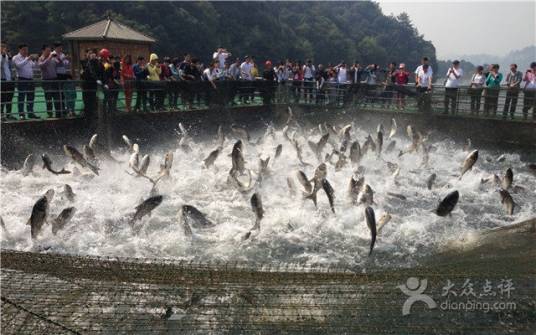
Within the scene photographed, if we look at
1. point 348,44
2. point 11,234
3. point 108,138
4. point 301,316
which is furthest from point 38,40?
point 348,44

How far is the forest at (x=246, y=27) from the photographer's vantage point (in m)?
40.2

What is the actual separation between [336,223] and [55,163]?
839cm

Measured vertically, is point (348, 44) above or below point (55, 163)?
above

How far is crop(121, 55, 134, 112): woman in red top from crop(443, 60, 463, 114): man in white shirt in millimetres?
11197

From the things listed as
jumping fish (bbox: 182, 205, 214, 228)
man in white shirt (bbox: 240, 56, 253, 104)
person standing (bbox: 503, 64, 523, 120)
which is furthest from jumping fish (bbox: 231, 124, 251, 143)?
person standing (bbox: 503, 64, 523, 120)

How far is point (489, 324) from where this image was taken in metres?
5.27

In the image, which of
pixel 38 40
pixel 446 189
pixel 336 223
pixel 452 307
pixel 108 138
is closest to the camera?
pixel 452 307

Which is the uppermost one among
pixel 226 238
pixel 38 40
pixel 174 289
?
pixel 38 40

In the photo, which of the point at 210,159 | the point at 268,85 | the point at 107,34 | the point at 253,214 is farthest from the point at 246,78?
the point at 253,214

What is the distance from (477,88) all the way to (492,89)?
53 cm

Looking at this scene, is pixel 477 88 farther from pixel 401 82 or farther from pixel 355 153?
pixel 355 153

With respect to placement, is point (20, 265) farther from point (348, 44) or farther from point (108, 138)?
point (348, 44)

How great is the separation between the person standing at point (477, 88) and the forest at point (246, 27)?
19335 mm

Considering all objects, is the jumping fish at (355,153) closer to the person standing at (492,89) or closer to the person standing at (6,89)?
the person standing at (492,89)
